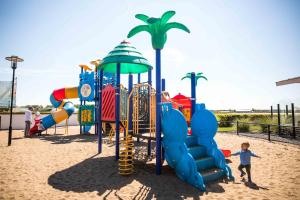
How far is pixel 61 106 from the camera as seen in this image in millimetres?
18641

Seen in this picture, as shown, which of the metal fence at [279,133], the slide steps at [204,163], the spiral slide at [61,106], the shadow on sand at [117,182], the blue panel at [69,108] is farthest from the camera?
the blue panel at [69,108]

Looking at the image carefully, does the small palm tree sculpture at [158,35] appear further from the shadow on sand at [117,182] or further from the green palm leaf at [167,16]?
the shadow on sand at [117,182]

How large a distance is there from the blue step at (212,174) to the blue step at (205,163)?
4.4 inches

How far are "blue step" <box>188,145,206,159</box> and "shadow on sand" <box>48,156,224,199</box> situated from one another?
85cm

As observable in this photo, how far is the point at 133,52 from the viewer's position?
24.1 feet

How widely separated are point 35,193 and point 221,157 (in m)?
4.89

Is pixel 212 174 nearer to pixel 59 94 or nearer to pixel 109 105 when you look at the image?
pixel 109 105

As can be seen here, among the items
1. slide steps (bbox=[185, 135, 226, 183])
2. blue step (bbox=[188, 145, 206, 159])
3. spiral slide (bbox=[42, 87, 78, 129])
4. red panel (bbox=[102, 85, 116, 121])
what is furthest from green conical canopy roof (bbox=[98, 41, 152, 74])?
spiral slide (bbox=[42, 87, 78, 129])

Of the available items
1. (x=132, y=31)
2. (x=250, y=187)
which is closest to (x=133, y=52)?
(x=132, y=31)

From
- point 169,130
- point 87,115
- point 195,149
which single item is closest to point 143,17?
point 169,130

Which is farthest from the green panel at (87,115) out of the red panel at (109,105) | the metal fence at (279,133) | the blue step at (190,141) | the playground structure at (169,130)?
the metal fence at (279,133)

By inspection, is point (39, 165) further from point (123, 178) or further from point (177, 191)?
point (177, 191)

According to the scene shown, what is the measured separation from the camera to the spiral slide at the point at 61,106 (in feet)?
55.5

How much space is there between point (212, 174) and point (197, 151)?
0.81 metres
